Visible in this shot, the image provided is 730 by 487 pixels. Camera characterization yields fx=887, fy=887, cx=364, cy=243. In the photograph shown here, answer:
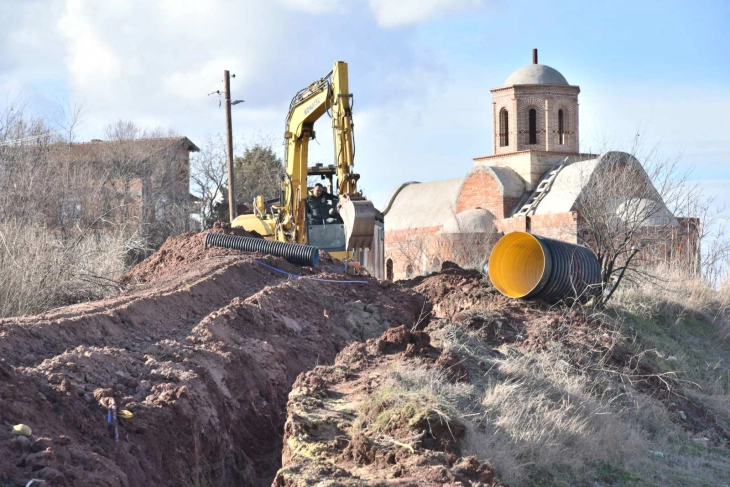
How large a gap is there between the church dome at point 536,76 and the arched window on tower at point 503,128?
4.68 ft

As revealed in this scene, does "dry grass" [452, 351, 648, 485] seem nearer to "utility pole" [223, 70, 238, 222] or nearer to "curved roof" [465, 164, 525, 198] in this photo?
"utility pole" [223, 70, 238, 222]

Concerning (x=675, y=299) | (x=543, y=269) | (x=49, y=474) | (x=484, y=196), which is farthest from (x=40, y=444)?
(x=484, y=196)

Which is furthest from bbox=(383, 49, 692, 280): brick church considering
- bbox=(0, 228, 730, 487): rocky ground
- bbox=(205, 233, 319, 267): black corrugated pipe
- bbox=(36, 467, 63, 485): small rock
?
bbox=(36, 467, 63, 485): small rock

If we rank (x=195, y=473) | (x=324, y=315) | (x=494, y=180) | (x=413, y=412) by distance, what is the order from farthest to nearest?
(x=494, y=180), (x=324, y=315), (x=195, y=473), (x=413, y=412)

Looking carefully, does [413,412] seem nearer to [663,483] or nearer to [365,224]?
[663,483]

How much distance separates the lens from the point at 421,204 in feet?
141

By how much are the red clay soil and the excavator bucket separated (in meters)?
2.67

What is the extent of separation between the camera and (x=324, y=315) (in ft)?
43.4

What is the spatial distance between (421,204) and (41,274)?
31.1m

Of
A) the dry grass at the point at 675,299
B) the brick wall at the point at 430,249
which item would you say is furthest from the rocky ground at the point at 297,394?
the brick wall at the point at 430,249

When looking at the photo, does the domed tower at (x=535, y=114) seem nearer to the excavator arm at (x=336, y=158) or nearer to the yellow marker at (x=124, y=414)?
the excavator arm at (x=336, y=158)

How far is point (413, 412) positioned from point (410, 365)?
57.7 inches

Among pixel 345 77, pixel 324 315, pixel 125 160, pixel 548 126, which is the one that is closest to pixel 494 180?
pixel 548 126

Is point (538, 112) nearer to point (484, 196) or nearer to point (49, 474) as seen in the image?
point (484, 196)
